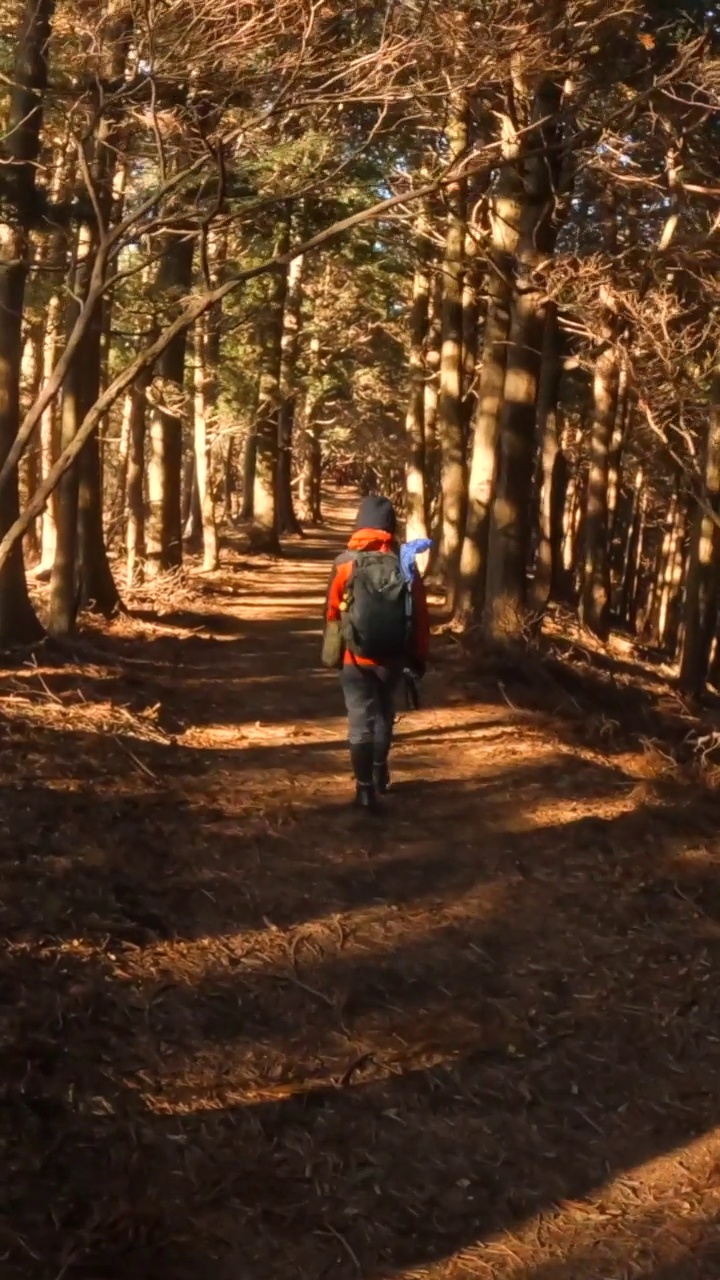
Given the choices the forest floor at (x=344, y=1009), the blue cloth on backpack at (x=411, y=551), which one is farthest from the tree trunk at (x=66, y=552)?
the blue cloth on backpack at (x=411, y=551)

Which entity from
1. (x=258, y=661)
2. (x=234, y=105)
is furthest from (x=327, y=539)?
A: (x=234, y=105)

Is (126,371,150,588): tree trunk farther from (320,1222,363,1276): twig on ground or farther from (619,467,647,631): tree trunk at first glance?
(619,467,647,631): tree trunk

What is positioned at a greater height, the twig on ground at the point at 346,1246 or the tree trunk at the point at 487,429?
the tree trunk at the point at 487,429

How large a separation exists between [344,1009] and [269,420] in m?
22.1

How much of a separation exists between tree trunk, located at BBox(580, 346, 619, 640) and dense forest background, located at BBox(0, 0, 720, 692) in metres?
0.05

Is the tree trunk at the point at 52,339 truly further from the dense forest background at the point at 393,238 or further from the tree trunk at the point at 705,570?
the tree trunk at the point at 705,570

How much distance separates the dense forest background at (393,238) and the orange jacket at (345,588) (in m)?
1.72

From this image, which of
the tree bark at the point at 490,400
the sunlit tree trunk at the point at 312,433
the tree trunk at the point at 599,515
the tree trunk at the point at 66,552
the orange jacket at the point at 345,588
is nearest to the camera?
the orange jacket at the point at 345,588

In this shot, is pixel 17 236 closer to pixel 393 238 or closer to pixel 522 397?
pixel 522 397

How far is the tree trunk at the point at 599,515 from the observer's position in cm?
2236

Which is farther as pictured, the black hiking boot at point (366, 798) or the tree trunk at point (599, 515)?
the tree trunk at point (599, 515)

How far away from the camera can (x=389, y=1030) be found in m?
6.62

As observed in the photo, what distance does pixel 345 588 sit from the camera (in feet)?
30.2

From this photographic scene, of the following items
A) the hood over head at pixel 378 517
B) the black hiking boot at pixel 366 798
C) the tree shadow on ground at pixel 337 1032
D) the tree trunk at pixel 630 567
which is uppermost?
the hood over head at pixel 378 517
